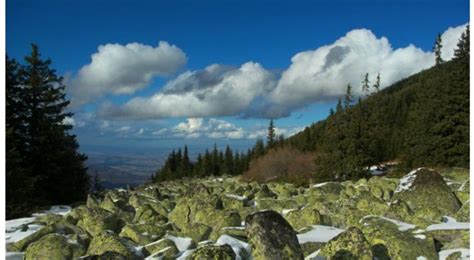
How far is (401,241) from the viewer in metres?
7.65

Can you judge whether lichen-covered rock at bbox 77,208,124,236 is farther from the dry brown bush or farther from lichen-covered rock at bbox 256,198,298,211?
the dry brown bush

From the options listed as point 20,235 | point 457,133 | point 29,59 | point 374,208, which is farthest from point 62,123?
point 457,133

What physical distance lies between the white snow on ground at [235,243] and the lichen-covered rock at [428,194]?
4707 millimetres

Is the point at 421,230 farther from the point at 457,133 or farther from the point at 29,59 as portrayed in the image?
the point at 457,133

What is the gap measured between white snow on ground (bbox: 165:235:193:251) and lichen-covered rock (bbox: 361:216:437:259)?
3.24 meters

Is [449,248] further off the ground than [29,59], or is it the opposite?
[29,59]

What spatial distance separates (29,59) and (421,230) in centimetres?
1988

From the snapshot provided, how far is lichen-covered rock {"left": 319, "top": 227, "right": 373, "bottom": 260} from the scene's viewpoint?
6.86 meters

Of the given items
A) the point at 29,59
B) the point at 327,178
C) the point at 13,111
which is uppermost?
the point at 29,59

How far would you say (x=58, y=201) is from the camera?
22.0m

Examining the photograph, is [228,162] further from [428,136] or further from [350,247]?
[350,247]

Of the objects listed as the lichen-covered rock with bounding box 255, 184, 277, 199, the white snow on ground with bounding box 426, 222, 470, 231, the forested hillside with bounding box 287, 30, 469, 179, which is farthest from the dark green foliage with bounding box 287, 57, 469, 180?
the white snow on ground with bounding box 426, 222, 470, 231

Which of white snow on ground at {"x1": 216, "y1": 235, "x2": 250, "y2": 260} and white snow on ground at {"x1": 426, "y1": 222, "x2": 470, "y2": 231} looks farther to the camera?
white snow on ground at {"x1": 426, "y1": 222, "x2": 470, "y2": 231}

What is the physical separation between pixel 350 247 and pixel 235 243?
6.89 feet
